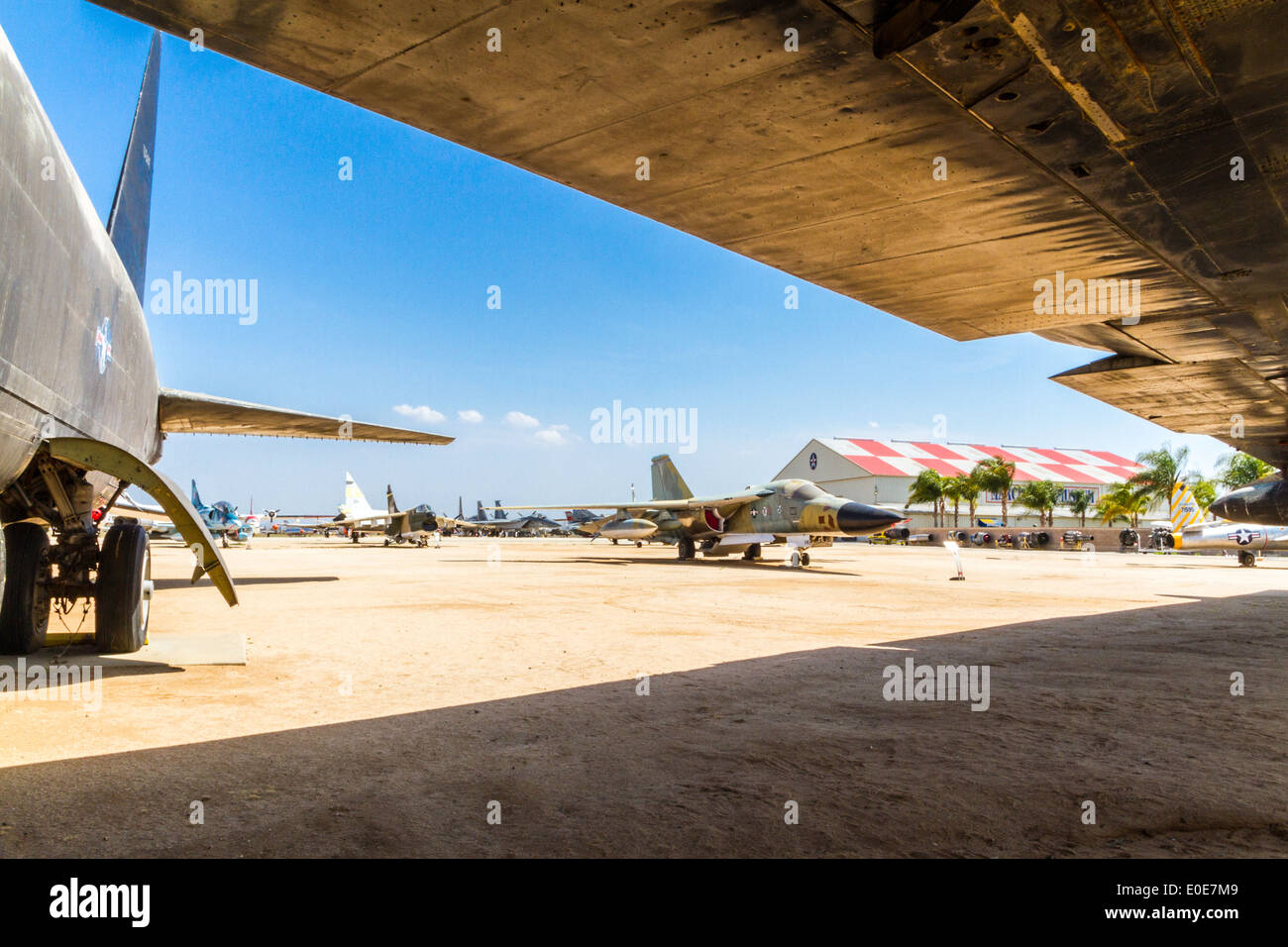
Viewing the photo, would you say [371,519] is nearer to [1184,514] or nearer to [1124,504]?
[1184,514]

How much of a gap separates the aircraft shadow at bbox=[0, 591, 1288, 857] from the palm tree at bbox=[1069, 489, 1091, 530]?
71.2m

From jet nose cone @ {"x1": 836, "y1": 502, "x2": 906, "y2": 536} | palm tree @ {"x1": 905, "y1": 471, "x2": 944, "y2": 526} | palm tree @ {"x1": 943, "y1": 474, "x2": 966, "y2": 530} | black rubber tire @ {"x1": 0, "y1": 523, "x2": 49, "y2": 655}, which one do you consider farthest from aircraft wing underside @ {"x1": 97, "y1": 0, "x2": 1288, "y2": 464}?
palm tree @ {"x1": 905, "y1": 471, "x2": 944, "y2": 526}

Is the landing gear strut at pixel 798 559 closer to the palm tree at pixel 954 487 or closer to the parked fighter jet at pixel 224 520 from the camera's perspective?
the parked fighter jet at pixel 224 520

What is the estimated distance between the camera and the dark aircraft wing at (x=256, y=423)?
36.5 ft

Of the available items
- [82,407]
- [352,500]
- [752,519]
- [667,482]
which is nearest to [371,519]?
[352,500]

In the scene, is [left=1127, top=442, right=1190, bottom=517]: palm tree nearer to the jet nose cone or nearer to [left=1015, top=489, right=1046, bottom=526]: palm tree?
[left=1015, top=489, right=1046, bottom=526]: palm tree

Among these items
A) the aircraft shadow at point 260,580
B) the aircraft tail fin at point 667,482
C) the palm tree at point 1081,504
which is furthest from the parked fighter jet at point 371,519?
the palm tree at point 1081,504

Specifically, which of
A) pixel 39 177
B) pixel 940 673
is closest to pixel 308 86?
pixel 39 177

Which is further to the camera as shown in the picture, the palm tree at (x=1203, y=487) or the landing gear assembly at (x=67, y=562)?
the palm tree at (x=1203, y=487)

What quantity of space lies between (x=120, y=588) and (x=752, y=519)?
21.5 metres

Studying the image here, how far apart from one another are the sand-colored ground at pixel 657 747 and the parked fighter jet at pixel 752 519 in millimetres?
13224

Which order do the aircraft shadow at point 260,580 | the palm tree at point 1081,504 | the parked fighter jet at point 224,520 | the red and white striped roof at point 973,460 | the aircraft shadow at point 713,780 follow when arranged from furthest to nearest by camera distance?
the red and white striped roof at point 973,460 → the palm tree at point 1081,504 → the parked fighter jet at point 224,520 → the aircraft shadow at point 260,580 → the aircraft shadow at point 713,780

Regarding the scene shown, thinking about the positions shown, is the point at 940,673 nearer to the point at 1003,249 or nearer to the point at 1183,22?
the point at 1003,249
